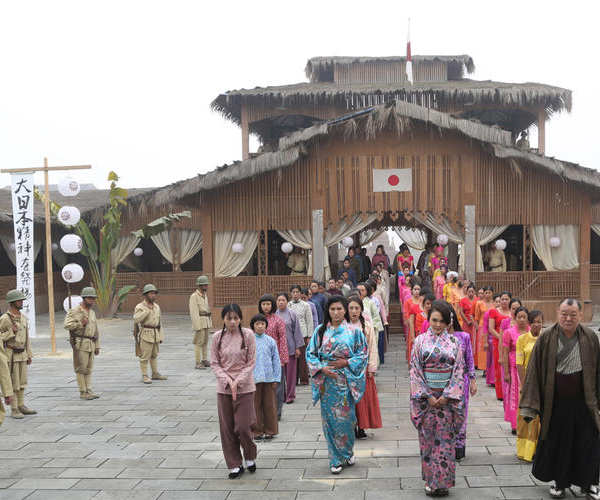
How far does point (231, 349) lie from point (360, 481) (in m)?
1.66

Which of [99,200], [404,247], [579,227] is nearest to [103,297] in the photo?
[99,200]

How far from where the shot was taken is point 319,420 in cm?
738

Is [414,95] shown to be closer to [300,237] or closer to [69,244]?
[300,237]

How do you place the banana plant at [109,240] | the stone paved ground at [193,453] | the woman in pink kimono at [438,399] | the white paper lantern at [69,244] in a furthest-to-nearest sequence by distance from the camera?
the banana plant at [109,240] < the white paper lantern at [69,244] < the stone paved ground at [193,453] < the woman in pink kimono at [438,399]

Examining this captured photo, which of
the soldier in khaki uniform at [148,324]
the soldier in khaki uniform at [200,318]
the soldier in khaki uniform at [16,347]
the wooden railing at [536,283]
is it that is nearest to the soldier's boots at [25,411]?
the soldier in khaki uniform at [16,347]

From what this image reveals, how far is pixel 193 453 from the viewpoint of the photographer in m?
6.22

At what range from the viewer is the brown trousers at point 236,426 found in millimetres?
5484

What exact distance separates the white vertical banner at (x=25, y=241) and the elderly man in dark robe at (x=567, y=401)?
10669mm

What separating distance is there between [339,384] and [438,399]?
1.07m

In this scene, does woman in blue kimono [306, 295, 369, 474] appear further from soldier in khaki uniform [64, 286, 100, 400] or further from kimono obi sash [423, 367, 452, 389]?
soldier in khaki uniform [64, 286, 100, 400]

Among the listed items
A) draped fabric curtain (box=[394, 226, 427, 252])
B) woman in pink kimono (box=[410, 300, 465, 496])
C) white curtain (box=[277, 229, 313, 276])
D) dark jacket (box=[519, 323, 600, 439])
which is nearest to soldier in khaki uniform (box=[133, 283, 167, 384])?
white curtain (box=[277, 229, 313, 276])

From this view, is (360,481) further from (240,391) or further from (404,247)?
(404,247)

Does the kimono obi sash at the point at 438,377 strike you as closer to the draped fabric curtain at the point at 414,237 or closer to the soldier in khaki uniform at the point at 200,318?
the soldier in khaki uniform at the point at 200,318

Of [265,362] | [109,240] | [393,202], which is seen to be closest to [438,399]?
[265,362]
